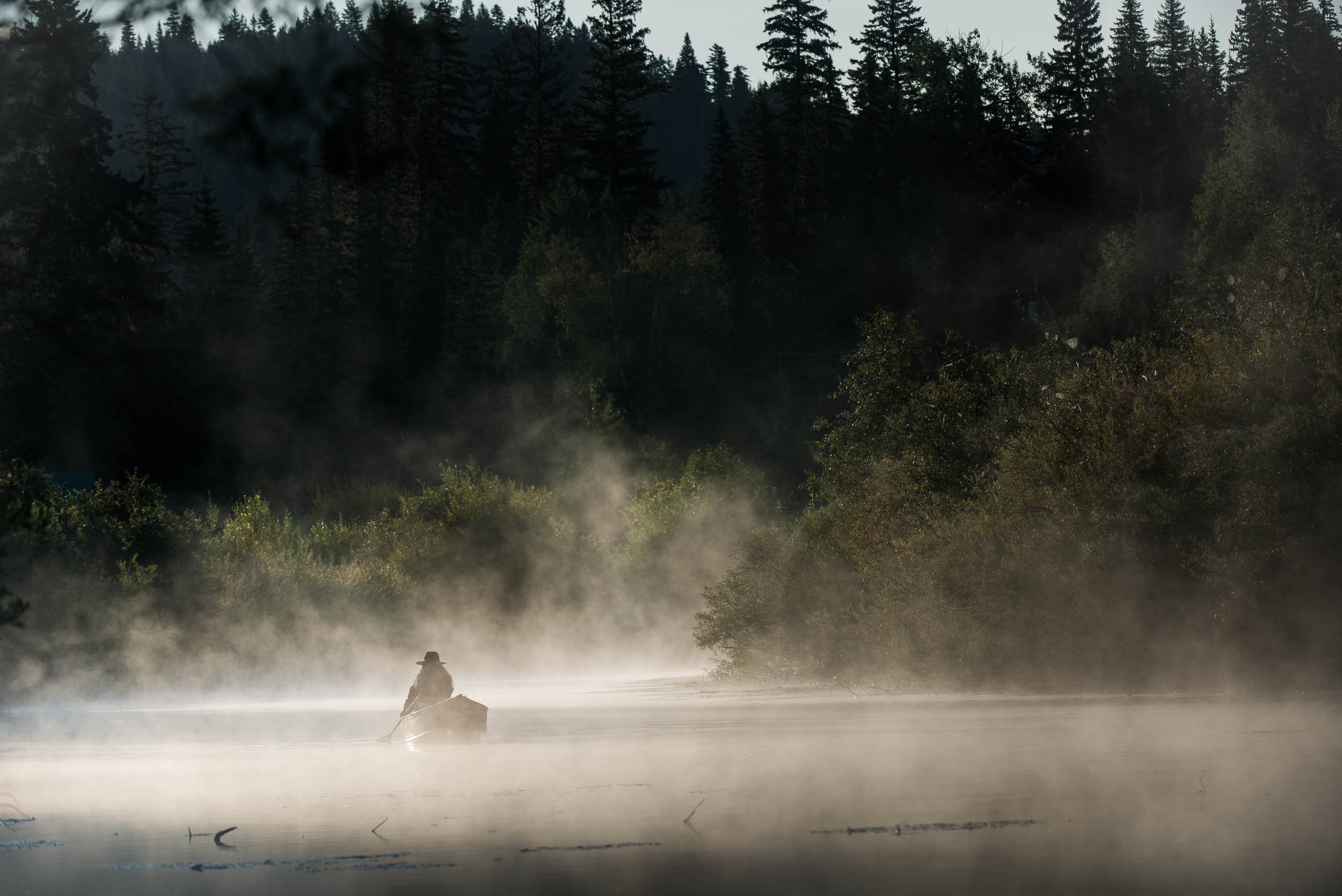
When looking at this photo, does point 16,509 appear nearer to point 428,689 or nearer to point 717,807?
point 717,807

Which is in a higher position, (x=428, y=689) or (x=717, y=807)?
(x=717, y=807)

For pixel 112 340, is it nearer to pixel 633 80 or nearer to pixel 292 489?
pixel 292 489

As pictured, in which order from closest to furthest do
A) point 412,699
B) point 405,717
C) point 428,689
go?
point 405,717 < point 428,689 < point 412,699

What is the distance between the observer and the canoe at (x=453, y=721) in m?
24.8

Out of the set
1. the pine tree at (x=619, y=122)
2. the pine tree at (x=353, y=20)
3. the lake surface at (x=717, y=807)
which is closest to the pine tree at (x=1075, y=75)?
the pine tree at (x=619, y=122)

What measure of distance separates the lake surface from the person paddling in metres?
1.20

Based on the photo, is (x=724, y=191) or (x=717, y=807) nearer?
(x=717, y=807)

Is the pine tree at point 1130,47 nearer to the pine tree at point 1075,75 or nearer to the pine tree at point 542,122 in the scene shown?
the pine tree at point 1075,75

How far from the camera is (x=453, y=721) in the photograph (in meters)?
24.9

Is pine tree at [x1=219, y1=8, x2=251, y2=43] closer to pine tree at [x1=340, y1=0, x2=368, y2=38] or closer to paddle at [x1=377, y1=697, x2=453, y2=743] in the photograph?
pine tree at [x1=340, y1=0, x2=368, y2=38]

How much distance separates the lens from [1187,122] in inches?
2992

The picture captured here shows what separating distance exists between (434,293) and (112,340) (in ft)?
96.1

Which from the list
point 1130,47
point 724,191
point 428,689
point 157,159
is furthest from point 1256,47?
point 428,689

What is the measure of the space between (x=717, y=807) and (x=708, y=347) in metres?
69.6
